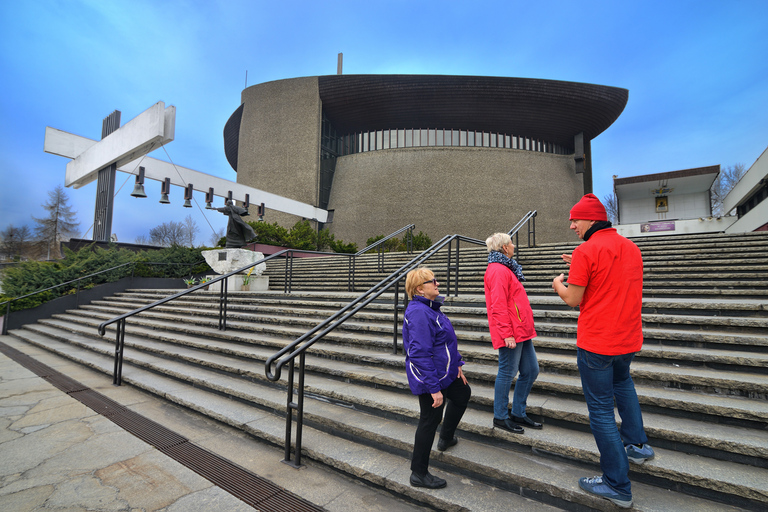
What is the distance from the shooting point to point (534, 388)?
3.27 metres

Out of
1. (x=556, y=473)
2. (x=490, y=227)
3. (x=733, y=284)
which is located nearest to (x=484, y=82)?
(x=490, y=227)

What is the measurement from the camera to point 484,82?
83.0ft

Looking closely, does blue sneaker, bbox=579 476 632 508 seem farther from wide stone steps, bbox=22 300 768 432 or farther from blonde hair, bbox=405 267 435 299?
blonde hair, bbox=405 267 435 299

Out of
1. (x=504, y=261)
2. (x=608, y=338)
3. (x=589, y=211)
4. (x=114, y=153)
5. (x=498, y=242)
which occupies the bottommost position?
(x=608, y=338)

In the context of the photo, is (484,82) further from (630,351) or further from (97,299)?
(630,351)

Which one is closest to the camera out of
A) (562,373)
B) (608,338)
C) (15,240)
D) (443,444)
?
(608,338)

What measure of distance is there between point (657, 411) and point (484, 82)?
26.3 meters

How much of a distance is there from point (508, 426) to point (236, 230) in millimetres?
9443

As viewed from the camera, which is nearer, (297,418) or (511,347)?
(511,347)

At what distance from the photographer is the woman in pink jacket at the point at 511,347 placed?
271 cm

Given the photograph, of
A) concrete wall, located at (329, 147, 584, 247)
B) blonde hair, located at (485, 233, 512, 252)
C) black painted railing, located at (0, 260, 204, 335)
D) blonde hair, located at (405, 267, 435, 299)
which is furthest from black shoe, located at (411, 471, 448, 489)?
concrete wall, located at (329, 147, 584, 247)

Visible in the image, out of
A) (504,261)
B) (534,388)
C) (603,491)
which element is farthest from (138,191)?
(603,491)

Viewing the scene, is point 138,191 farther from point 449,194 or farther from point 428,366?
point 449,194

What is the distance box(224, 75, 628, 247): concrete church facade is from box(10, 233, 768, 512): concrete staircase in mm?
19753
